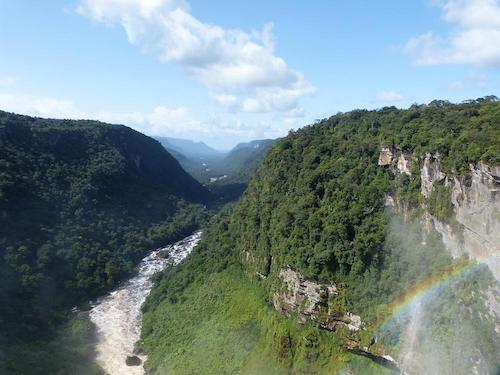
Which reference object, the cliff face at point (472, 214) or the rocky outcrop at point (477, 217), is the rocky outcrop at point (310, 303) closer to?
the cliff face at point (472, 214)

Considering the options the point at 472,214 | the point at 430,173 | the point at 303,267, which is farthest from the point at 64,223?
the point at 472,214

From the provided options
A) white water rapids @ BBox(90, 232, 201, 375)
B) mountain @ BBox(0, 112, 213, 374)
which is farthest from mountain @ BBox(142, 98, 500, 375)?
mountain @ BBox(0, 112, 213, 374)

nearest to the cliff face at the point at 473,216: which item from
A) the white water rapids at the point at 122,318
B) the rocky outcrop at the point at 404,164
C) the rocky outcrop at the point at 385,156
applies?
the rocky outcrop at the point at 404,164

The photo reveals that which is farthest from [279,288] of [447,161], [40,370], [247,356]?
[40,370]

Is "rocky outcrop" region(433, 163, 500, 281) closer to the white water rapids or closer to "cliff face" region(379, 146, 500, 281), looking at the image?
"cliff face" region(379, 146, 500, 281)

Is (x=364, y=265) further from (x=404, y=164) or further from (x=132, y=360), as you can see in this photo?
(x=132, y=360)
